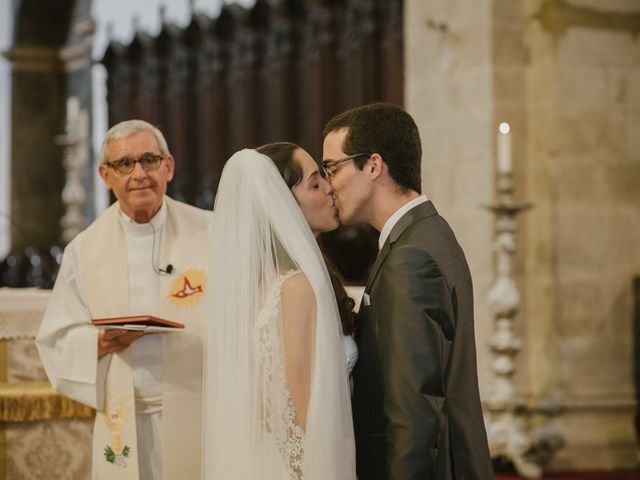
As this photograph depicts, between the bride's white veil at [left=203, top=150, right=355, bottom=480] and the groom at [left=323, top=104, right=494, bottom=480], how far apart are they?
0.38 ft

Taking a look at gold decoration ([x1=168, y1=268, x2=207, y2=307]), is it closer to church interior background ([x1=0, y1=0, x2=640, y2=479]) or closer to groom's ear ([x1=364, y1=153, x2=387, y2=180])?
church interior background ([x1=0, y1=0, x2=640, y2=479])

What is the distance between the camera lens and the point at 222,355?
3.13 m

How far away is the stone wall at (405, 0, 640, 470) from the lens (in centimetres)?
673

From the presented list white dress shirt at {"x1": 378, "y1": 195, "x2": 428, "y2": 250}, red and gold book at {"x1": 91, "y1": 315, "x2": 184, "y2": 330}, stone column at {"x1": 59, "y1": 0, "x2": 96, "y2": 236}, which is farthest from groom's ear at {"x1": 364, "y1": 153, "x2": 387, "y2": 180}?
stone column at {"x1": 59, "y1": 0, "x2": 96, "y2": 236}

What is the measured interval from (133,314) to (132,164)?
550 millimetres

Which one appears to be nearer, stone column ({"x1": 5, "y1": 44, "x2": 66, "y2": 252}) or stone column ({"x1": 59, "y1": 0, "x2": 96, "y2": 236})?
stone column ({"x1": 59, "y1": 0, "x2": 96, "y2": 236})

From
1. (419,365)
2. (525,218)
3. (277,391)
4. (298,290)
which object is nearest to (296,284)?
(298,290)

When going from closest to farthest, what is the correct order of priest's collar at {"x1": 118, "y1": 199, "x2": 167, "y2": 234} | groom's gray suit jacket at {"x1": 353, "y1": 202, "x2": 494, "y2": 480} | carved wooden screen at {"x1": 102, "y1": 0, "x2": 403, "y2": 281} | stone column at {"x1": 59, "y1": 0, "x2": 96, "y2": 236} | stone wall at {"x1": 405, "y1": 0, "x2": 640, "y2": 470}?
groom's gray suit jacket at {"x1": 353, "y1": 202, "x2": 494, "y2": 480} < priest's collar at {"x1": 118, "y1": 199, "x2": 167, "y2": 234} < stone wall at {"x1": 405, "y1": 0, "x2": 640, "y2": 470} < carved wooden screen at {"x1": 102, "y1": 0, "x2": 403, "y2": 281} < stone column at {"x1": 59, "y1": 0, "x2": 96, "y2": 236}

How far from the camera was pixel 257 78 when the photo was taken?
10344 mm

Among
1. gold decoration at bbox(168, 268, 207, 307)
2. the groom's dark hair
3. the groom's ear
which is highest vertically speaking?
the groom's dark hair

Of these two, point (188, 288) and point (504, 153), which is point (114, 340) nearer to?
point (188, 288)

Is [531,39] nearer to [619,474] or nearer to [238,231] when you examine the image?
[619,474]

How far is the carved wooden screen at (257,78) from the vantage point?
8.58 m

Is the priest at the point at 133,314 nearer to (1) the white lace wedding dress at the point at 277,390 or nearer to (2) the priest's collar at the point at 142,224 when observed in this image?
(2) the priest's collar at the point at 142,224
